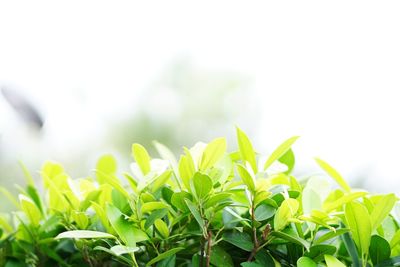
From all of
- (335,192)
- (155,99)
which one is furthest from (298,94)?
(335,192)

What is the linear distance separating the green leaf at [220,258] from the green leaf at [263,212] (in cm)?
6

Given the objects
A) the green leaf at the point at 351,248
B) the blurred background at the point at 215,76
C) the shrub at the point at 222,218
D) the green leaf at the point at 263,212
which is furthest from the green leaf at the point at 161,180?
the blurred background at the point at 215,76

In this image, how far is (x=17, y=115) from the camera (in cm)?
71

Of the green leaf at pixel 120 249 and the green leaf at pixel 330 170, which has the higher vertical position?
the green leaf at pixel 120 249

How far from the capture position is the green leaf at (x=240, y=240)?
57 cm

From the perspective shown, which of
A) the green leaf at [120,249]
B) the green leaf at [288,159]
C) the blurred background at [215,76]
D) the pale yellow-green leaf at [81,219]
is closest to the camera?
the green leaf at [120,249]

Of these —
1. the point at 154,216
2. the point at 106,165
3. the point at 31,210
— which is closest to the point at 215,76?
the point at 106,165

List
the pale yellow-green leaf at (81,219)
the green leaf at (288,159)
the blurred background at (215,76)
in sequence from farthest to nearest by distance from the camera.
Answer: the blurred background at (215,76) < the green leaf at (288,159) < the pale yellow-green leaf at (81,219)

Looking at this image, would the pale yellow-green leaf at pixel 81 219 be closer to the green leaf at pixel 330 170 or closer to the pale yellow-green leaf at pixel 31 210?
the pale yellow-green leaf at pixel 31 210

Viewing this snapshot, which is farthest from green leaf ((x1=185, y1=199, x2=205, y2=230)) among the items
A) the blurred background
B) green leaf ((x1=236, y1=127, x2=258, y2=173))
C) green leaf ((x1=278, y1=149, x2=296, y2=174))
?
the blurred background

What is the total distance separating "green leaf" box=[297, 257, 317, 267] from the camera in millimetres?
526

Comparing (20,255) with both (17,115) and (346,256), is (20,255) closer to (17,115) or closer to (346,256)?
(17,115)

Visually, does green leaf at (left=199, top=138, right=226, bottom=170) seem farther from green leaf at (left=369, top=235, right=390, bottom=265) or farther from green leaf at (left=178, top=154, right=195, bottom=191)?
green leaf at (left=369, top=235, right=390, bottom=265)

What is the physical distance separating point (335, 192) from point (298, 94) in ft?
9.88
